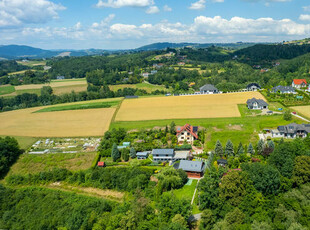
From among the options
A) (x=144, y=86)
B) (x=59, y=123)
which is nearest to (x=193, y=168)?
(x=59, y=123)

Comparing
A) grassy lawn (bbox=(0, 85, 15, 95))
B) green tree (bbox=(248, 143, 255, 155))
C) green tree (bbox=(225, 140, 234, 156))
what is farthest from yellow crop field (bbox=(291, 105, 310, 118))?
grassy lawn (bbox=(0, 85, 15, 95))

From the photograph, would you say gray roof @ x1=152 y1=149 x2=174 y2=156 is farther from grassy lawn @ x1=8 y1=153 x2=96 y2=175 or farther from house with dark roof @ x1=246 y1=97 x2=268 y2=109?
house with dark roof @ x1=246 y1=97 x2=268 y2=109

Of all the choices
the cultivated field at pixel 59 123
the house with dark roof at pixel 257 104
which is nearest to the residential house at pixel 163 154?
the cultivated field at pixel 59 123

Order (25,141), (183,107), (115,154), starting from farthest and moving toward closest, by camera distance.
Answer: (183,107) → (25,141) → (115,154)

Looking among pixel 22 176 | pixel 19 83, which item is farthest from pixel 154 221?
pixel 19 83

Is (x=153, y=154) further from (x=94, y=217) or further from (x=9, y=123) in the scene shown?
(x=9, y=123)

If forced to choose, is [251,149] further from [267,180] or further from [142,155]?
[142,155]
